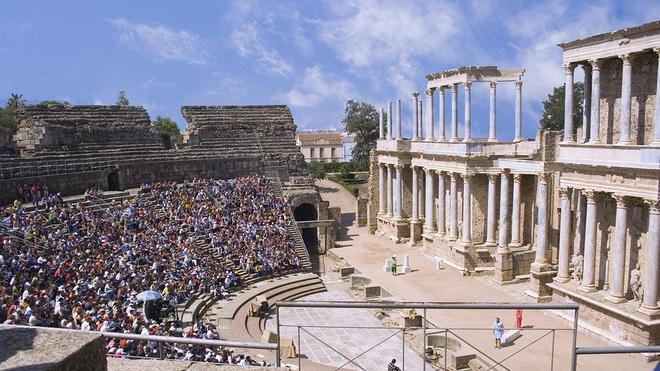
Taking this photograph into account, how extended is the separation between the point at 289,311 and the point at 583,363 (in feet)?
38.1

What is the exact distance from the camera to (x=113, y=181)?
106 feet

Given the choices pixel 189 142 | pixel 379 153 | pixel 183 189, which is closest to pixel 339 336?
→ pixel 183 189

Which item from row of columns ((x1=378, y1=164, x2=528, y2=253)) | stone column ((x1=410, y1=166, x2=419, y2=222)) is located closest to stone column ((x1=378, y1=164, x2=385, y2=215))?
row of columns ((x1=378, y1=164, x2=528, y2=253))

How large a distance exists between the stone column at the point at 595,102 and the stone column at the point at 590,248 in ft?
6.87

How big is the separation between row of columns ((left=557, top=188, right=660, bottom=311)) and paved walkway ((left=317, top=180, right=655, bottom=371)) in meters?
1.75

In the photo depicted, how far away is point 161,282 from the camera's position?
2045cm

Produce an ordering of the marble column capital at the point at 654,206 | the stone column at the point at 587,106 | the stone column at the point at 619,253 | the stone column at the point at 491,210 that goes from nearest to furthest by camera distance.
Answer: the marble column capital at the point at 654,206
the stone column at the point at 619,253
the stone column at the point at 587,106
the stone column at the point at 491,210

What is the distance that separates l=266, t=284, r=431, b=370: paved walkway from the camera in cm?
1741

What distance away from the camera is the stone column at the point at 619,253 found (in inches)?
672

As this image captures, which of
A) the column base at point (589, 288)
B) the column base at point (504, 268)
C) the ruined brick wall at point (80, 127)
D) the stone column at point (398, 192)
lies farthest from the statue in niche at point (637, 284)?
the ruined brick wall at point (80, 127)

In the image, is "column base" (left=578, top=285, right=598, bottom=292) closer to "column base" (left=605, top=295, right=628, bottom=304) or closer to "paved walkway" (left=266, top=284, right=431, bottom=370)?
"column base" (left=605, top=295, right=628, bottom=304)

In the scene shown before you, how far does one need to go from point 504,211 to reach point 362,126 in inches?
1443

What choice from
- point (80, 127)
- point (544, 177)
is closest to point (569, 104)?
point (544, 177)

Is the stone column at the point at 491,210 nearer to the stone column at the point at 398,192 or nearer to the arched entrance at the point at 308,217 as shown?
the stone column at the point at 398,192
